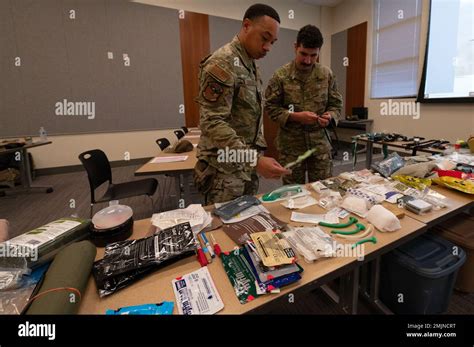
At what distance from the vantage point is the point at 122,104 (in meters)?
4.63

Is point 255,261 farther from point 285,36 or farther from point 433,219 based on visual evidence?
point 285,36

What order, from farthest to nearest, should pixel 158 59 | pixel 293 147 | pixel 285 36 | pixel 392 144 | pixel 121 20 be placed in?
pixel 285 36 < pixel 158 59 < pixel 121 20 < pixel 392 144 < pixel 293 147

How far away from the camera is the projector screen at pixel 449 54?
3.45 m

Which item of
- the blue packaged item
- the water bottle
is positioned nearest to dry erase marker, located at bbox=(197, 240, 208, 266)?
the blue packaged item

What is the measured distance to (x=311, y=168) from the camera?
192 cm

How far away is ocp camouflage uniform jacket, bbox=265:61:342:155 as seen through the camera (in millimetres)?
1830

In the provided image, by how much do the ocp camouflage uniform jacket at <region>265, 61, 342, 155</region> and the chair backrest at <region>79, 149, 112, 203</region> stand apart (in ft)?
5.11

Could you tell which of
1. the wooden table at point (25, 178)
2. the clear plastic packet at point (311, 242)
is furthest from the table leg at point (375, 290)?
the wooden table at point (25, 178)

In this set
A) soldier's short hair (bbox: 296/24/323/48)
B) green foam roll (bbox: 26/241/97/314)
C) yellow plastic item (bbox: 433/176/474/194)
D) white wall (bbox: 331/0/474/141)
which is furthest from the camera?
white wall (bbox: 331/0/474/141)

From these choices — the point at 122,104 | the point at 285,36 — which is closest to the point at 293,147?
the point at 122,104

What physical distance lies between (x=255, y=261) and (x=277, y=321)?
156 mm

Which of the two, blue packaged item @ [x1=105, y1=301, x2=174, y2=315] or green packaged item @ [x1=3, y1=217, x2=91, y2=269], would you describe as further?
green packaged item @ [x1=3, y1=217, x2=91, y2=269]

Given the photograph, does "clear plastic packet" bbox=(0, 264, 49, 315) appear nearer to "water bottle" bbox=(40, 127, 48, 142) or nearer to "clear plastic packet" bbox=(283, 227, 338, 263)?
"clear plastic packet" bbox=(283, 227, 338, 263)

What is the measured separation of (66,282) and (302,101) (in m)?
1.74
